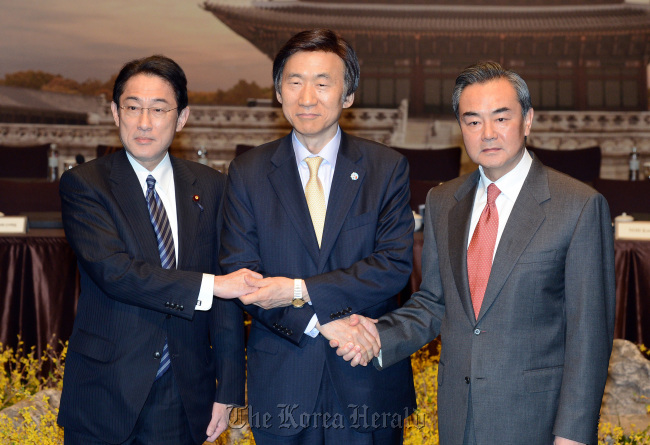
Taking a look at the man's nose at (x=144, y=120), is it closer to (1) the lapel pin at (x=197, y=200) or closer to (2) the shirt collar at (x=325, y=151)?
(1) the lapel pin at (x=197, y=200)

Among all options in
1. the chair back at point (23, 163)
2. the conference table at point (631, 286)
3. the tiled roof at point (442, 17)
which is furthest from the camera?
the tiled roof at point (442, 17)

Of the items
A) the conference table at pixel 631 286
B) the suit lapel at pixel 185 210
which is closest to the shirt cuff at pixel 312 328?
the suit lapel at pixel 185 210

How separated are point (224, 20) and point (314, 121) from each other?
6923 mm

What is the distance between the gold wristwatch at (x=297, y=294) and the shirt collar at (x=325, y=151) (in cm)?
33

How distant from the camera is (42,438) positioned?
2.64 m

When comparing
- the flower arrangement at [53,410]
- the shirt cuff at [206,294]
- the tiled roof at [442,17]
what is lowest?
the flower arrangement at [53,410]

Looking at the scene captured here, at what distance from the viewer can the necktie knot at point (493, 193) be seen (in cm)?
179

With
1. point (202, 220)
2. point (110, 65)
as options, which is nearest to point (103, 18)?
point (110, 65)

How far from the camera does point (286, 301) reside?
5.76 ft

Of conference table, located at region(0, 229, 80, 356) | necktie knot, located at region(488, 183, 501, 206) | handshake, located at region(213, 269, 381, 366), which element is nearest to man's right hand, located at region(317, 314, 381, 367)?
handshake, located at region(213, 269, 381, 366)

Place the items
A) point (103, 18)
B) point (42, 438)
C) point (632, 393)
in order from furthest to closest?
1. point (103, 18)
2. point (632, 393)
3. point (42, 438)

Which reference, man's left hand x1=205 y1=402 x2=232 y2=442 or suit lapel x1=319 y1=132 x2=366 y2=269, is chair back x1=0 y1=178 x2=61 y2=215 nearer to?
man's left hand x1=205 y1=402 x2=232 y2=442

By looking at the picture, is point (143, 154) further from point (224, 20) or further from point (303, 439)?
point (224, 20)

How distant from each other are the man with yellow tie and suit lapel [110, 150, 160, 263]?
19cm
